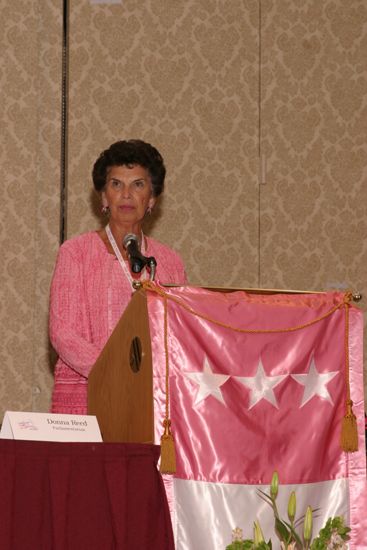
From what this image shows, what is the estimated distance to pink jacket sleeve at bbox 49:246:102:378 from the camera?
→ 10.4 ft

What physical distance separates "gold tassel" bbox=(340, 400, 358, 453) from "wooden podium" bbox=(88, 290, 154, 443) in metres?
0.49

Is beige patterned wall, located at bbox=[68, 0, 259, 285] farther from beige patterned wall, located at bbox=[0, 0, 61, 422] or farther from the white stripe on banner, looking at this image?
the white stripe on banner

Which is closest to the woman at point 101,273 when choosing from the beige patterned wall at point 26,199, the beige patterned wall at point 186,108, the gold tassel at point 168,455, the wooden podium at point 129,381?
the wooden podium at point 129,381

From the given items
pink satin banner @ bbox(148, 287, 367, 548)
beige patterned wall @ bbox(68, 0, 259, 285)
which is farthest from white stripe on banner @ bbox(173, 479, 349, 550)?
beige patterned wall @ bbox(68, 0, 259, 285)

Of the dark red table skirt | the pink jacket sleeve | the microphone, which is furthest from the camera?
the pink jacket sleeve

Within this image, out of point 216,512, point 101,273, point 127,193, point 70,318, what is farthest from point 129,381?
point 127,193

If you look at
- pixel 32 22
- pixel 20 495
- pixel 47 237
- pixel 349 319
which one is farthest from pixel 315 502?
pixel 32 22

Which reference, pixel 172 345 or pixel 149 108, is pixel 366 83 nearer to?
pixel 149 108

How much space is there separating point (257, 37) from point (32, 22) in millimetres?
1260

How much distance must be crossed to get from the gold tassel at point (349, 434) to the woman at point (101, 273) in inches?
37.8

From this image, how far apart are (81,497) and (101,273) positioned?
1414 mm

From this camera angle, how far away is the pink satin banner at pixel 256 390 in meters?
2.37

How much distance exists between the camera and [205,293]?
98.1 inches

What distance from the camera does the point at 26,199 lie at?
4980 millimetres
